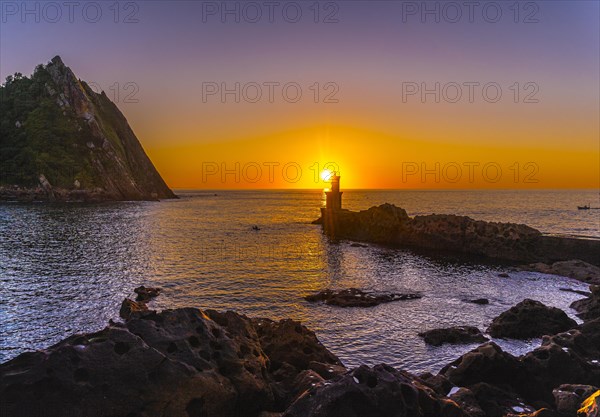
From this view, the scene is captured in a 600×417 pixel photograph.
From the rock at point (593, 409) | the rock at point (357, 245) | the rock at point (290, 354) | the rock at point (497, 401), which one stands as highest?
the rock at point (593, 409)

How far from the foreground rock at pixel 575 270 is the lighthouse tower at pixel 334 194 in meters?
34.5

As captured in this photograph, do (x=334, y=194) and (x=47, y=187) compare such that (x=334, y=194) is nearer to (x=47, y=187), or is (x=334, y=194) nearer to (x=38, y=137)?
(x=47, y=187)

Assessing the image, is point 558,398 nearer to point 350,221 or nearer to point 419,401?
point 419,401

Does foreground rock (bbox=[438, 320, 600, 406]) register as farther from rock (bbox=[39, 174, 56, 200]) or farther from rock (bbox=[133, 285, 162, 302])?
rock (bbox=[39, 174, 56, 200])

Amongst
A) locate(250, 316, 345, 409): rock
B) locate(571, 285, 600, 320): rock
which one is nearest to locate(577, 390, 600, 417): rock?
locate(250, 316, 345, 409): rock

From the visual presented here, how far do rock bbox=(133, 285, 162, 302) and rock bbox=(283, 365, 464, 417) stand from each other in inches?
793

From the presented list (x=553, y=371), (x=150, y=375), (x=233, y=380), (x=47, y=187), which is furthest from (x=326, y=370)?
(x=47, y=187)

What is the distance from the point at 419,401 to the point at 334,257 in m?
35.6

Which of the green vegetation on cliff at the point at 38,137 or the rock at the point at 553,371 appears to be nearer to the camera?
the rock at the point at 553,371

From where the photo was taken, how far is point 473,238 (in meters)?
44.2

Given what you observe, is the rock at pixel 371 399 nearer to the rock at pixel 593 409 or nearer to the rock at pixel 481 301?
the rock at pixel 593 409

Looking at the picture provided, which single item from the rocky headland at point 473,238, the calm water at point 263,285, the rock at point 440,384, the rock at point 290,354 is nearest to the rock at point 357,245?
the calm water at point 263,285

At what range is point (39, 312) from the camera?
20656 millimetres

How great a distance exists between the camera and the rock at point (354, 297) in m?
23.1
